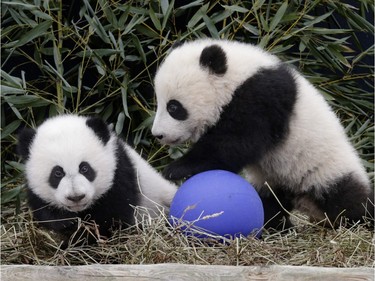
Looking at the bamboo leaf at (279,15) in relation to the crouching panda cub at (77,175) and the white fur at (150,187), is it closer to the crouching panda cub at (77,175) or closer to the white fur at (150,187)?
the white fur at (150,187)

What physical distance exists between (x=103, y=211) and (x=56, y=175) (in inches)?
9.9

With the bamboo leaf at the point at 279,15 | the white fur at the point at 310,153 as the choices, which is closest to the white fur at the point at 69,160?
the white fur at the point at 310,153

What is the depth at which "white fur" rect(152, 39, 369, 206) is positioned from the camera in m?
3.53

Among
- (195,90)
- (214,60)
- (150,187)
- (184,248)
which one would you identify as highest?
(214,60)

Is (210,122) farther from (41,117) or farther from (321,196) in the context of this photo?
(41,117)

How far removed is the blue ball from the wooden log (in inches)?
19.2

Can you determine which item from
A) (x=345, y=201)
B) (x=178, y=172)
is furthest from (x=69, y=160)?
(x=345, y=201)

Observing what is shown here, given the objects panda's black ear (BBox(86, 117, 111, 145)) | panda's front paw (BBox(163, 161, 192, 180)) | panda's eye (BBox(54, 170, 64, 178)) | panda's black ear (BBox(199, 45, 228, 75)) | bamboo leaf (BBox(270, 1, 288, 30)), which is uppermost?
panda's black ear (BBox(199, 45, 228, 75))

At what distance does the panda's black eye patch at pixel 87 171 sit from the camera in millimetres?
3400

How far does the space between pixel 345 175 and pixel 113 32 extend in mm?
1738

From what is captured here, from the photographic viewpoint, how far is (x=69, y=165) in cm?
335

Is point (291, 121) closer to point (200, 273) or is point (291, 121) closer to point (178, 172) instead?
point (178, 172)

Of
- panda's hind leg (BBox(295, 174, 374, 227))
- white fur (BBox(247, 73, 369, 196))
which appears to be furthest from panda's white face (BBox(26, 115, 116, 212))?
panda's hind leg (BBox(295, 174, 374, 227))

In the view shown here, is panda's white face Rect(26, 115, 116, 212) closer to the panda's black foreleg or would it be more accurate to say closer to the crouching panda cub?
the crouching panda cub
